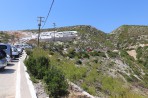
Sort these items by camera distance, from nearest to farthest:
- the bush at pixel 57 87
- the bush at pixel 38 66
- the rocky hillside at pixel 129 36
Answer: the bush at pixel 57 87
the bush at pixel 38 66
the rocky hillside at pixel 129 36

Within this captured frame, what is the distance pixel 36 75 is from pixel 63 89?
7.81m

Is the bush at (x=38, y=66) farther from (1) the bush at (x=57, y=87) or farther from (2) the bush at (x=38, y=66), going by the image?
(1) the bush at (x=57, y=87)

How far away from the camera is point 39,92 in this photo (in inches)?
605

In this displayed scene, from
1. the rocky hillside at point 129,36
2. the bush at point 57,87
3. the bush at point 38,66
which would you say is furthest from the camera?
the rocky hillside at point 129,36

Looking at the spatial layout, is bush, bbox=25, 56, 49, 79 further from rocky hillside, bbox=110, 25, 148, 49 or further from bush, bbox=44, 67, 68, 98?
rocky hillside, bbox=110, 25, 148, 49

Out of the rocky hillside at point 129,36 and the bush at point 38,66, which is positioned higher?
the bush at point 38,66

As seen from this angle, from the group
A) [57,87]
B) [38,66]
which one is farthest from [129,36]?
[57,87]

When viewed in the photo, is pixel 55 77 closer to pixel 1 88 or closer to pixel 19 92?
pixel 19 92

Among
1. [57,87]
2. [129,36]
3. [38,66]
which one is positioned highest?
[57,87]

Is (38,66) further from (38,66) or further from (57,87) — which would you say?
(57,87)

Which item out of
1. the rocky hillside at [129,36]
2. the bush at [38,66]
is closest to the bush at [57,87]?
the bush at [38,66]

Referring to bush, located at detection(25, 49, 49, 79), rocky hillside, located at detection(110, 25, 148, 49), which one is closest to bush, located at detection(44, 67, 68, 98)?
bush, located at detection(25, 49, 49, 79)

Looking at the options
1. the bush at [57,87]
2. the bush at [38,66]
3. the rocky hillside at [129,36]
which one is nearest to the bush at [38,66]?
the bush at [38,66]

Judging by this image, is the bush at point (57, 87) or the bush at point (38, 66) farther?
the bush at point (38, 66)
